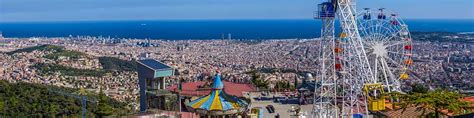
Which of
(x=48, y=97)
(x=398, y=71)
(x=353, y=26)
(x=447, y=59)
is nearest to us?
(x=353, y=26)

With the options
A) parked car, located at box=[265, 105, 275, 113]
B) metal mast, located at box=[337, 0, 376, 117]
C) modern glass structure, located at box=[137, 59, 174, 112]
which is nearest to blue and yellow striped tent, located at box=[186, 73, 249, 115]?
modern glass structure, located at box=[137, 59, 174, 112]

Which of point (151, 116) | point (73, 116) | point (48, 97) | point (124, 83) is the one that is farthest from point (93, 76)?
point (151, 116)

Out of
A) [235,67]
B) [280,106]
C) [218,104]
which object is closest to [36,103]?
[280,106]

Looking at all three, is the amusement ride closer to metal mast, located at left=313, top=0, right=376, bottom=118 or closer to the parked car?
metal mast, located at left=313, top=0, right=376, bottom=118

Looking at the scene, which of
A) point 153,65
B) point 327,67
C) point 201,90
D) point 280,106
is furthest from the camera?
point 280,106

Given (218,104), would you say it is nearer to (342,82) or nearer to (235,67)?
(342,82)

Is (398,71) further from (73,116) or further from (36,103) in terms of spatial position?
(36,103)

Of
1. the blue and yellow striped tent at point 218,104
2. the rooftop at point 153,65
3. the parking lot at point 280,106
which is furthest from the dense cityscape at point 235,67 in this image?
the blue and yellow striped tent at point 218,104
